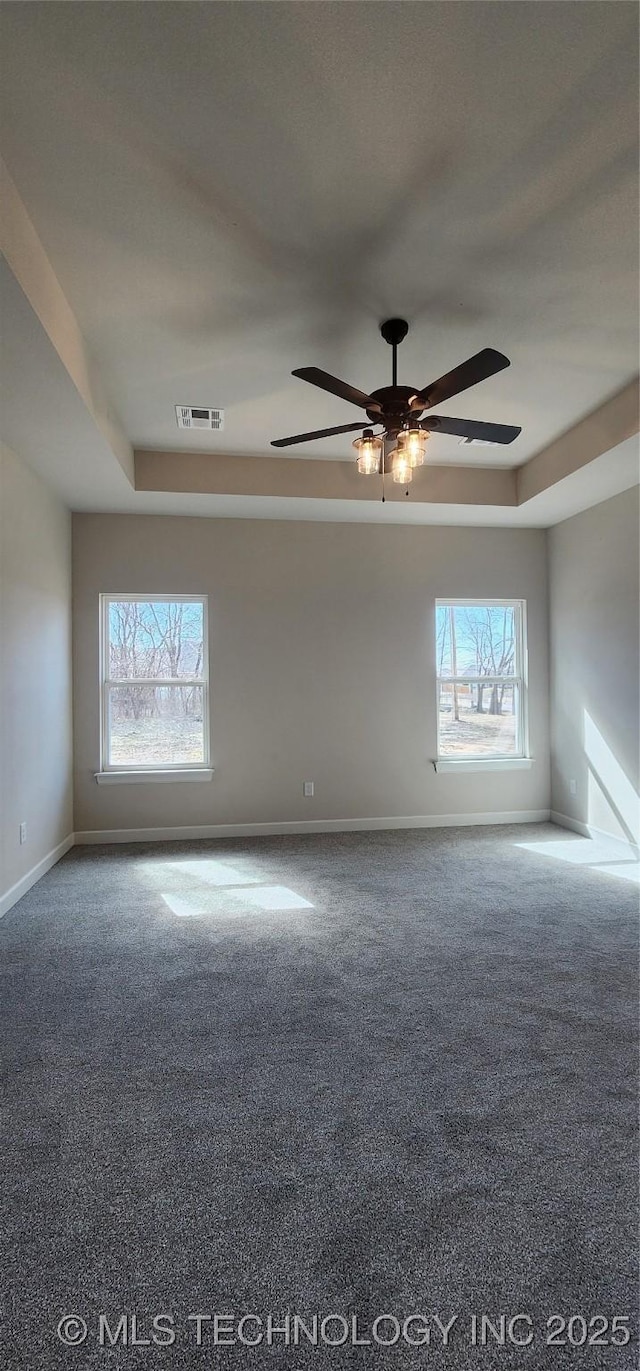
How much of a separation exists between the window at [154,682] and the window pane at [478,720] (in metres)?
2.18

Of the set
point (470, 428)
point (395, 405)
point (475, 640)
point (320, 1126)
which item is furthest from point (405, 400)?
point (475, 640)

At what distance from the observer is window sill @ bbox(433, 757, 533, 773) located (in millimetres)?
5484

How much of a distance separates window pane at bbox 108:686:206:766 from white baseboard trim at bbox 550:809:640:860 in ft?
10.6

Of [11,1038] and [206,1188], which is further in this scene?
[11,1038]

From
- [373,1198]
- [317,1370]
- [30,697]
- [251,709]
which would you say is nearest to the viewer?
[317,1370]

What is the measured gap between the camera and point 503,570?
18.4 ft

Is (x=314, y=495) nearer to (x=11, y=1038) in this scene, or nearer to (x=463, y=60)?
(x=463, y=60)

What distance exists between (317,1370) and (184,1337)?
27cm

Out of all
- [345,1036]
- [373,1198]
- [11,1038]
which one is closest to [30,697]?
[11,1038]

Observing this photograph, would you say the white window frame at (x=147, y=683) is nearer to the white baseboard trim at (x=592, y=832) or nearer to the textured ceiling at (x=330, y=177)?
the textured ceiling at (x=330, y=177)

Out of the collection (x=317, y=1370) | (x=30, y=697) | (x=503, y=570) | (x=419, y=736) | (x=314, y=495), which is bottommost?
(x=317, y=1370)

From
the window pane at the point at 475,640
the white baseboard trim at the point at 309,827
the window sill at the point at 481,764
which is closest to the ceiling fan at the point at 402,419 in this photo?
the window pane at the point at 475,640

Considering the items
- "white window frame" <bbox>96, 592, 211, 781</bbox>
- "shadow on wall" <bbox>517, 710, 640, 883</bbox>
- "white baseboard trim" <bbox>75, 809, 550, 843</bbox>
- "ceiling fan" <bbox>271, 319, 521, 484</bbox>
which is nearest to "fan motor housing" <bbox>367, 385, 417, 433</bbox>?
"ceiling fan" <bbox>271, 319, 521, 484</bbox>

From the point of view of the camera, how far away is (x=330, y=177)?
2.06 m
